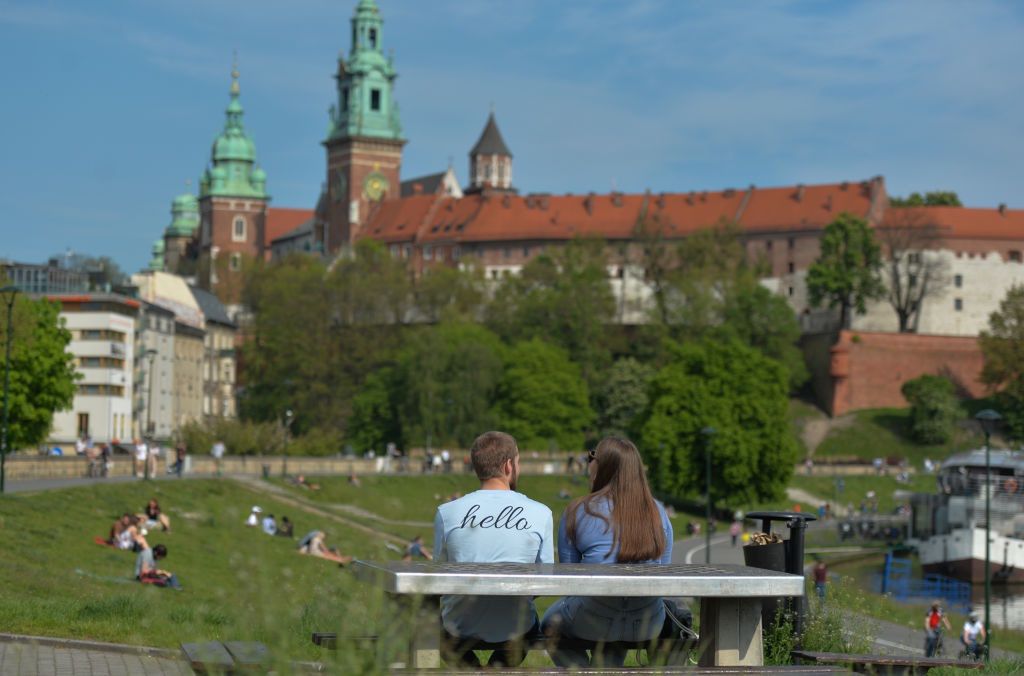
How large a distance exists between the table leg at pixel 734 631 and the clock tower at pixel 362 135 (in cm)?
14007

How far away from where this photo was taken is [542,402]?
8769 centimetres

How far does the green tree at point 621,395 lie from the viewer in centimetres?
9238

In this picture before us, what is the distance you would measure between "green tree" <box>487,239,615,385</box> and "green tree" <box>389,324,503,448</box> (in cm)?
847

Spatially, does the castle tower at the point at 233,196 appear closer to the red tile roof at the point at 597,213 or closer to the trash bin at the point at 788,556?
the red tile roof at the point at 597,213

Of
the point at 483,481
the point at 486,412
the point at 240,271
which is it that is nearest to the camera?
the point at 483,481

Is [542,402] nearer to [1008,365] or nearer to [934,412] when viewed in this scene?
[934,412]

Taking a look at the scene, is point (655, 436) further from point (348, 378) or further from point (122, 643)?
point (122, 643)

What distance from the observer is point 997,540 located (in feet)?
198

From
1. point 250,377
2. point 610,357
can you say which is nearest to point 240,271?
point 250,377

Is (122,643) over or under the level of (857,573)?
over

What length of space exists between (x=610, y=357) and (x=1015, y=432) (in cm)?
2214

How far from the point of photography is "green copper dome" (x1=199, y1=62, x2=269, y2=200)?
163 metres

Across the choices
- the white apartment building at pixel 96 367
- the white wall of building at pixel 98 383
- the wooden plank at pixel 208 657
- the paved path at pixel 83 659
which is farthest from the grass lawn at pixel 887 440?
the wooden plank at pixel 208 657

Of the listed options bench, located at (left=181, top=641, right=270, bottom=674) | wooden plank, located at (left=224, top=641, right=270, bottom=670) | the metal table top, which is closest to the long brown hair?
the metal table top
